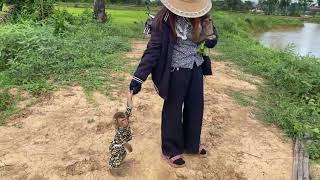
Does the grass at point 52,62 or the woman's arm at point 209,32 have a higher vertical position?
the woman's arm at point 209,32

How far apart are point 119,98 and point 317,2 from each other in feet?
119

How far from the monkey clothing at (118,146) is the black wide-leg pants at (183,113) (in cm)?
36

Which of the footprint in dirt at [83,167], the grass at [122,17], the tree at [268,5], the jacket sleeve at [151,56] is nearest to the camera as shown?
the jacket sleeve at [151,56]

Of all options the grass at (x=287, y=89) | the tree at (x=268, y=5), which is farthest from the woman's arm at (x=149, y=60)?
the tree at (x=268, y=5)

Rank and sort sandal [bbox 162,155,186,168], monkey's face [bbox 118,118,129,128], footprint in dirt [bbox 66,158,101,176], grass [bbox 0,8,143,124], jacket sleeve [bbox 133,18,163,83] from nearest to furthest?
jacket sleeve [bbox 133,18,163,83], monkey's face [bbox 118,118,129,128], footprint in dirt [bbox 66,158,101,176], sandal [bbox 162,155,186,168], grass [bbox 0,8,143,124]

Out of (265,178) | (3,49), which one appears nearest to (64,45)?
(3,49)

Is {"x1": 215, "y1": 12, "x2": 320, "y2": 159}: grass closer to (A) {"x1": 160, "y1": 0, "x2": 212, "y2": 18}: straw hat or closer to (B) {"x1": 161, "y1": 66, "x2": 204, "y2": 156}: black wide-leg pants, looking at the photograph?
(B) {"x1": 161, "y1": 66, "x2": 204, "y2": 156}: black wide-leg pants

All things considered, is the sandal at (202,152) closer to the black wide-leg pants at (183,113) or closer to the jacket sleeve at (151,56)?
the black wide-leg pants at (183,113)

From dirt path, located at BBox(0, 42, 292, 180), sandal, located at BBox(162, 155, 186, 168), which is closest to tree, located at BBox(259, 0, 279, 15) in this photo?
dirt path, located at BBox(0, 42, 292, 180)

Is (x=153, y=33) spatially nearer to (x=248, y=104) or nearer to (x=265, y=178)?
(x=265, y=178)

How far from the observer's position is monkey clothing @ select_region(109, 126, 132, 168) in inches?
143

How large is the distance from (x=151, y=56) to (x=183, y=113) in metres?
0.65

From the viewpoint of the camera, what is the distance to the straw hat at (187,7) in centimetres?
336

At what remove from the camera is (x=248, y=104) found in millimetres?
A: 5609
